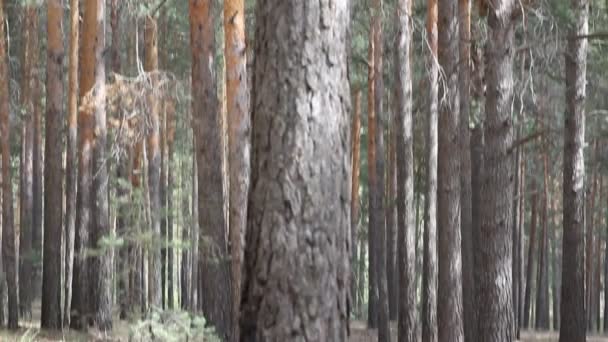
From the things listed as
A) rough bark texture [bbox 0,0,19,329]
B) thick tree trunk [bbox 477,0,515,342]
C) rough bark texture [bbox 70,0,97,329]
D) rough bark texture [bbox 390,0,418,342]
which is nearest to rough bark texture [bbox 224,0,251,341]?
rough bark texture [bbox 390,0,418,342]

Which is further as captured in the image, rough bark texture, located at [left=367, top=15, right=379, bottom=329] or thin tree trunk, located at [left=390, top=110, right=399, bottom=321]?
rough bark texture, located at [left=367, top=15, right=379, bottom=329]

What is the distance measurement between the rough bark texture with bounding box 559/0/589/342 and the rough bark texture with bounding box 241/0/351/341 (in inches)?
517

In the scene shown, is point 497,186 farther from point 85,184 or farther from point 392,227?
point 392,227

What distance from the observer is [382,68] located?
27016 mm

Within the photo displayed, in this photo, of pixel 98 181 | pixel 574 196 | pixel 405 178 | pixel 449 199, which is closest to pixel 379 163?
pixel 405 178

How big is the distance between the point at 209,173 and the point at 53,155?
4750 mm

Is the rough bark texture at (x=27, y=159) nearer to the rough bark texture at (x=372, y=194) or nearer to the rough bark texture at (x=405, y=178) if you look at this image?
the rough bark texture at (x=372, y=194)

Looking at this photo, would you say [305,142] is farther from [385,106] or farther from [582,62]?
[385,106]

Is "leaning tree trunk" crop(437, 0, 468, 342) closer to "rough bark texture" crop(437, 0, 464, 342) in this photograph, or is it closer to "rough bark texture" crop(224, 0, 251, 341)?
"rough bark texture" crop(437, 0, 464, 342)

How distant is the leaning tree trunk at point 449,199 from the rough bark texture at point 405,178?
2.01 meters

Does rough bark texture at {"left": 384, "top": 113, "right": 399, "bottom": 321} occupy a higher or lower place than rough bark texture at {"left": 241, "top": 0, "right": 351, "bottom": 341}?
lower

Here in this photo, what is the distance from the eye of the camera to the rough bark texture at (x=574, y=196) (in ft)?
54.6

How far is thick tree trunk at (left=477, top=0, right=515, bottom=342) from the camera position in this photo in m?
9.66

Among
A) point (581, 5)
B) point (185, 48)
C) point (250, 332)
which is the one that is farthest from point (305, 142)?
point (185, 48)
